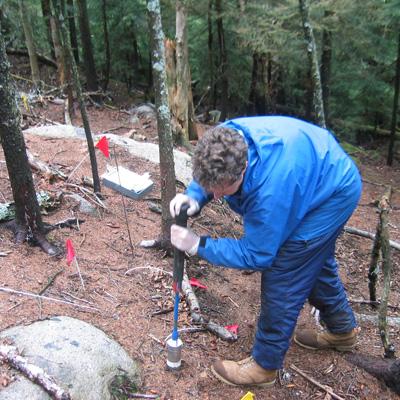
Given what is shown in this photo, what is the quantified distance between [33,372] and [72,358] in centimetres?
28

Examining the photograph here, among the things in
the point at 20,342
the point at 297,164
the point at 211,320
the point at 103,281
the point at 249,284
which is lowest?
the point at 249,284

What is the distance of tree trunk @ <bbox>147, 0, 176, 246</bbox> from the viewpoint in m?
3.72

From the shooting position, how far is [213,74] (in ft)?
49.7

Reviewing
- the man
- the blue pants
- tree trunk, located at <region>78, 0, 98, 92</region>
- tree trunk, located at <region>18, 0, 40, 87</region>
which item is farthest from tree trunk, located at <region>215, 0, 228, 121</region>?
the blue pants

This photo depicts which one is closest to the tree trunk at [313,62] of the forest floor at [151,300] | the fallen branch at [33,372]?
the forest floor at [151,300]

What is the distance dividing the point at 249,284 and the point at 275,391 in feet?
5.20

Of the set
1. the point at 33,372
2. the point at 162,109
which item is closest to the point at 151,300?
the point at 33,372

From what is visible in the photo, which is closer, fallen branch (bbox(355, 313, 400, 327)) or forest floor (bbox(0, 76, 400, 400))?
forest floor (bbox(0, 76, 400, 400))

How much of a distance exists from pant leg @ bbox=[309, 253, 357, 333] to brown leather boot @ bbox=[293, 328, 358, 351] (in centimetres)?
7

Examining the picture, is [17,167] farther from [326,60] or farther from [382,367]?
[326,60]

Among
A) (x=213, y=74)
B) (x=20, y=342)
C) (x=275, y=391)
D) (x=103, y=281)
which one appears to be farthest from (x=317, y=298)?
(x=213, y=74)

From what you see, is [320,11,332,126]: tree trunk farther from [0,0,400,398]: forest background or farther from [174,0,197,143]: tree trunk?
[174,0,197,143]: tree trunk

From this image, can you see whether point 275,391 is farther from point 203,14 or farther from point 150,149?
point 203,14

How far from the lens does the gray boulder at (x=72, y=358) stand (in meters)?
2.54
